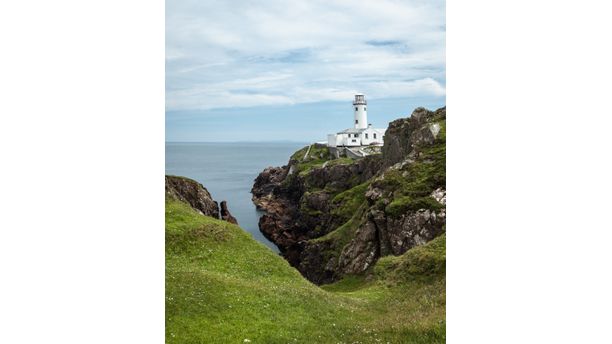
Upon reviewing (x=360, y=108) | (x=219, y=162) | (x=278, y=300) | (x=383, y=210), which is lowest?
(x=278, y=300)

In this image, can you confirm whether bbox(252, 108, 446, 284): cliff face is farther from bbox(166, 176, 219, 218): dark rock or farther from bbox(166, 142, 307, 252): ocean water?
bbox(166, 142, 307, 252): ocean water

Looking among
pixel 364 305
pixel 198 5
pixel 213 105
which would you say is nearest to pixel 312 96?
pixel 213 105

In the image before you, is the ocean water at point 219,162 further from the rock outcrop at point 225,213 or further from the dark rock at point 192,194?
the rock outcrop at point 225,213

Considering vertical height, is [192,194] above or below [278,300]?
above

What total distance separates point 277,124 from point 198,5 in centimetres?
457

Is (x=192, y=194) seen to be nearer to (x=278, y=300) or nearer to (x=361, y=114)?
(x=361, y=114)

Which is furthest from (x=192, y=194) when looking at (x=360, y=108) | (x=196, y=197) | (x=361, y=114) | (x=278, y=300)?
(x=278, y=300)

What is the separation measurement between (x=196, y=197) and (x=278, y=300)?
13052 millimetres

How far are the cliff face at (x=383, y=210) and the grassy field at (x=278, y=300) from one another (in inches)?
78.5

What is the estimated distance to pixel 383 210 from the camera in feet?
82.7

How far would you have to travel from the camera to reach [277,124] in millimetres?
16781

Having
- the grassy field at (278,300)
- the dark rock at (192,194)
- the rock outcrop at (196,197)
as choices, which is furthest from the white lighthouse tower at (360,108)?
the rock outcrop at (196,197)
